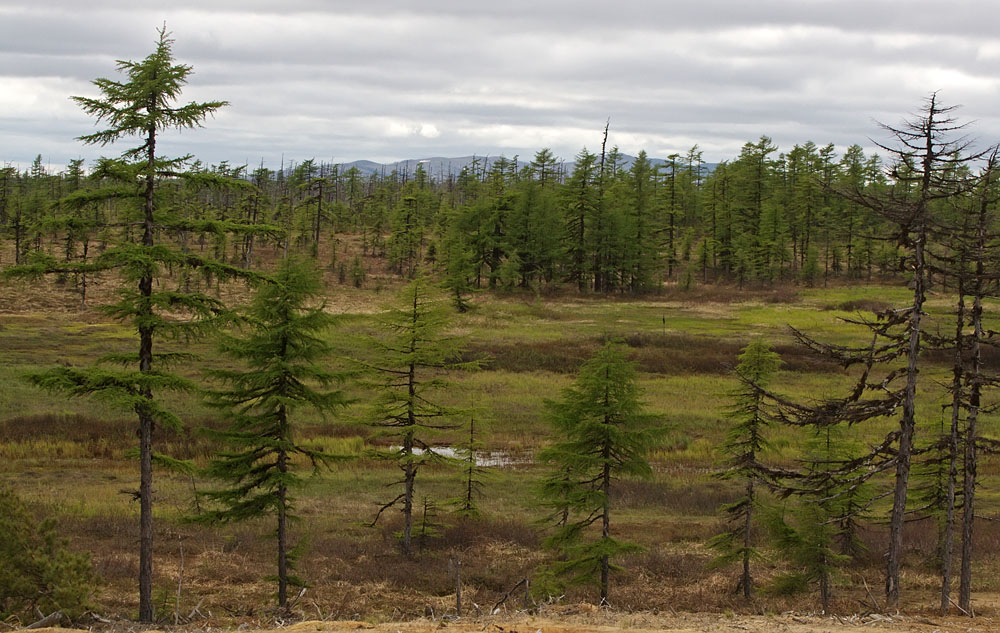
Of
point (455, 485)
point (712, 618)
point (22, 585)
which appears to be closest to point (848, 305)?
point (455, 485)

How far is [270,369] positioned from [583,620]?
840cm

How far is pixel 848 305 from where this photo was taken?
6316 centimetres

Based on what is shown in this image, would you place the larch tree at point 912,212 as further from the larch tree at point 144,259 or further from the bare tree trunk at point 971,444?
the larch tree at point 144,259

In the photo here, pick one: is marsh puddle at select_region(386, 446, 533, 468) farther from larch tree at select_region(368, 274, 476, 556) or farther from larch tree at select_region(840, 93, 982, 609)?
larch tree at select_region(840, 93, 982, 609)

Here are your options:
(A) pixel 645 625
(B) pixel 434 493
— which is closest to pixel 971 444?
(A) pixel 645 625

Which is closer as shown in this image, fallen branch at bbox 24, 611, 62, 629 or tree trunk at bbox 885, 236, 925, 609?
fallen branch at bbox 24, 611, 62, 629

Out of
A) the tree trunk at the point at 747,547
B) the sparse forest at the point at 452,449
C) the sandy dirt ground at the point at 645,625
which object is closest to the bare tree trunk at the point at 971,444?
the sparse forest at the point at 452,449

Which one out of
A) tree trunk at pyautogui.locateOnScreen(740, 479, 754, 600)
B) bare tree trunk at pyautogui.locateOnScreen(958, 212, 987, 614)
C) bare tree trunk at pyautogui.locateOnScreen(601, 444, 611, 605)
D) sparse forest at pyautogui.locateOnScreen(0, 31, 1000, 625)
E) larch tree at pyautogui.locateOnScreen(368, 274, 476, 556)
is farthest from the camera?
larch tree at pyautogui.locateOnScreen(368, 274, 476, 556)

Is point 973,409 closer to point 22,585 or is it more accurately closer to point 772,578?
point 772,578

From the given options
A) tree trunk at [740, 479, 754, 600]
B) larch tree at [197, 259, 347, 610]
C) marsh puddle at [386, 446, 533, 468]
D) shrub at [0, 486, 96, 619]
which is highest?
larch tree at [197, 259, 347, 610]

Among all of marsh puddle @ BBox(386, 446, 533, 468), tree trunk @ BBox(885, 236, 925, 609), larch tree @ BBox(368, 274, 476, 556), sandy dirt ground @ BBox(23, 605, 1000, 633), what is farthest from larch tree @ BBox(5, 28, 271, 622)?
marsh puddle @ BBox(386, 446, 533, 468)

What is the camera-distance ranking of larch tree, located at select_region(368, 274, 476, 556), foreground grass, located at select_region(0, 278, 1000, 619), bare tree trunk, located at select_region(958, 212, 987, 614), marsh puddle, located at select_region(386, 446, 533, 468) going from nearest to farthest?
bare tree trunk, located at select_region(958, 212, 987, 614) < foreground grass, located at select_region(0, 278, 1000, 619) < larch tree, located at select_region(368, 274, 476, 556) < marsh puddle, located at select_region(386, 446, 533, 468)

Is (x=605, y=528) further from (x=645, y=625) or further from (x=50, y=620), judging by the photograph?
(x=50, y=620)

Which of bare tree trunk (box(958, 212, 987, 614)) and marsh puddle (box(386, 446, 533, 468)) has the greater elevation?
bare tree trunk (box(958, 212, 987, 614))
